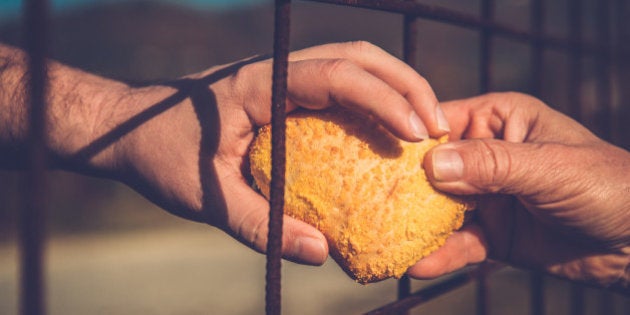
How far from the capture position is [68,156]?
4.33 feet

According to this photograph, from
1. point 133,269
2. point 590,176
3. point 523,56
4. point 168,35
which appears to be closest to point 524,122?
point 590,176

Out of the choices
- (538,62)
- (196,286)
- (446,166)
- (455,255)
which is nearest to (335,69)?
(446,166)

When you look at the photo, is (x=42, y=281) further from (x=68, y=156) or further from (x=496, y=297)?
→ (x=496, y=297)

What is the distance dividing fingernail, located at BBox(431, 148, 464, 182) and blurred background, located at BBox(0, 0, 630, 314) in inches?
30.3

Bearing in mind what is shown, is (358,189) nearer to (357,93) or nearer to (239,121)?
(357,93)

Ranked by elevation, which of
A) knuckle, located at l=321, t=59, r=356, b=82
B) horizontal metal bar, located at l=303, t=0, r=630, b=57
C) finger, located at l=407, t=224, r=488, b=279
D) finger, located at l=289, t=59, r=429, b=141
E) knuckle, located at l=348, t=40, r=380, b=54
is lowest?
finger, located at l=407, t=224, r=488, b=279

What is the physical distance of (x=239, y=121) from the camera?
105 centimetres

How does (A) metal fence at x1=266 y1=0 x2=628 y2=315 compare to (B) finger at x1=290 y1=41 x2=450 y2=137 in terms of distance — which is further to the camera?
(B) finger at x1=290 y1=41 x2=450 y2=137

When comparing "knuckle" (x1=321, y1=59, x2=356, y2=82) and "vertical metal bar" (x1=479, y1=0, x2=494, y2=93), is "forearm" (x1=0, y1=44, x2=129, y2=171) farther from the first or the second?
"vertical metal bar" (x1=479, y1=0, x2=494, y2=93)

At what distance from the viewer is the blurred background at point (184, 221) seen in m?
4.59

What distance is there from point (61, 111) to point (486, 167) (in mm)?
1116

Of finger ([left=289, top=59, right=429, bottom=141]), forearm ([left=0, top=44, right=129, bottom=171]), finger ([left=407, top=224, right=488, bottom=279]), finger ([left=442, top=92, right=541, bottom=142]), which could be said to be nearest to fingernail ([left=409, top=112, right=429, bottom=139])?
finger ([left=289, top=59, right=429, bottom=141])

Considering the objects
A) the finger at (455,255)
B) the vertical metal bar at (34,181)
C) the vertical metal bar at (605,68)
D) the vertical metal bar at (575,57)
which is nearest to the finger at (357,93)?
the finger at (455,255)

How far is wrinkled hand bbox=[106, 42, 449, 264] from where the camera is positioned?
36.1 inches
